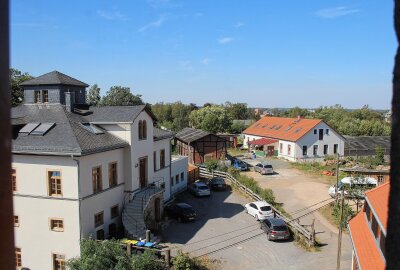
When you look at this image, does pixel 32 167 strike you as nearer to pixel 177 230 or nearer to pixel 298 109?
pixel 177 230

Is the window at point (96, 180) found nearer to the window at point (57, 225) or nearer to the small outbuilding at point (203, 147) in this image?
the window at point (57, 225)

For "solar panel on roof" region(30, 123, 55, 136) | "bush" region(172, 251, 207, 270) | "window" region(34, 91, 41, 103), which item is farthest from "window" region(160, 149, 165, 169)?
"bush" region(172, 251, 207, 270)

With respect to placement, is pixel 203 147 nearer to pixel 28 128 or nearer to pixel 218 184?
pixel 218 184

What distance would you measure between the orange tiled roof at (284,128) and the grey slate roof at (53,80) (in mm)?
36058

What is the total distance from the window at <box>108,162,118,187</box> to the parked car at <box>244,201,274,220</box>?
1086cm

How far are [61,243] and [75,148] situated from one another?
529 cm

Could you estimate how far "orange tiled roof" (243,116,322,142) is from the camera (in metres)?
57.0

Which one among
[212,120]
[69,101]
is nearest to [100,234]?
[69,101]

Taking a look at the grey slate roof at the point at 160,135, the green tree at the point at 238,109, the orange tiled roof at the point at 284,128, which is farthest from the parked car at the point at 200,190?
the green tree at the point at 238,109

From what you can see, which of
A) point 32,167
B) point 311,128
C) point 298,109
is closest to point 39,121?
point 32,167

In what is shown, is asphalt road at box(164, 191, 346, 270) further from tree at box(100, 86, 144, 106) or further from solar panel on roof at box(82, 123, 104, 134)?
tree at box(100, 86, 144, 106)

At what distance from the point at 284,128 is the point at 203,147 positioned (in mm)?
18615

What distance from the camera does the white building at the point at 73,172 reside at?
20641mm

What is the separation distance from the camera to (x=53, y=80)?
26594 mm
